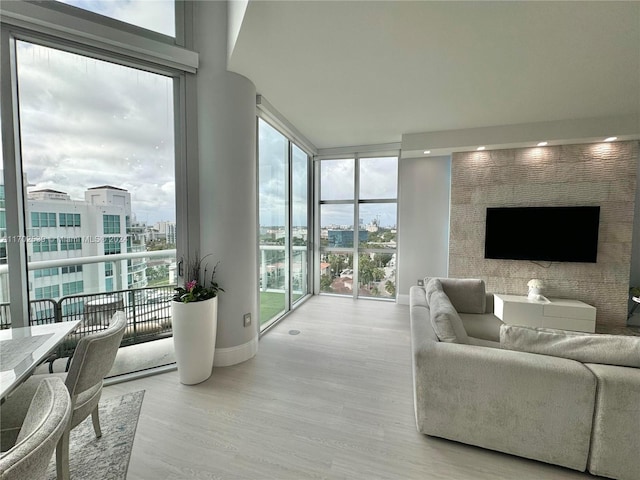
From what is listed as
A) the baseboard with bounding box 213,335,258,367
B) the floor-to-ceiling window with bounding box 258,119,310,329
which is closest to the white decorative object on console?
the floor-to-ceiling window with bounding box 258,119,310,329

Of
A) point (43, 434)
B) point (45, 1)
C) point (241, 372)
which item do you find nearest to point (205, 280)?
point (241, 372)

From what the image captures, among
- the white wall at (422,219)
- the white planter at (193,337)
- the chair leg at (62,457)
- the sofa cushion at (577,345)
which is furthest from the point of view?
the white wall at (422,219)

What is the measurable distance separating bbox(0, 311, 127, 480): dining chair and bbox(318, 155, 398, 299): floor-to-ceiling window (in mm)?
4075

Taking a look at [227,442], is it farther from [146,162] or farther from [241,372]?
[146,162]

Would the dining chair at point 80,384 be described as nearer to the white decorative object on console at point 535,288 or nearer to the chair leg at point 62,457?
the chair leg at point 62,457

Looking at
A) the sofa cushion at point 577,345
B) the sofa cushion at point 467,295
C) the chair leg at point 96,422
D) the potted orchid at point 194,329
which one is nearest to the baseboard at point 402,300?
the sofa cushion at point 467,295

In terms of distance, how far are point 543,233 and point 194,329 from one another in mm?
4786

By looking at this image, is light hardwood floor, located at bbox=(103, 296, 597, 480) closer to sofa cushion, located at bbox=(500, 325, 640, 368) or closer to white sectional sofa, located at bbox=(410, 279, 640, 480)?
white sectional sofa, located at bbox=(410, 279, 640, 480)

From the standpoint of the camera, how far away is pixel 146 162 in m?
2.44

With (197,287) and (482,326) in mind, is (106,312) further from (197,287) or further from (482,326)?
(482,326)

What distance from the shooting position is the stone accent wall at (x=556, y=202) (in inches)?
143

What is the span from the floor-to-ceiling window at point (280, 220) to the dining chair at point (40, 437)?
2429mm

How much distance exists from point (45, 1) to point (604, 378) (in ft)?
14.2

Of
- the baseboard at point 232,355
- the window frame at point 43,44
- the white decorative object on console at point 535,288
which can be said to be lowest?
the baseboard at point 232,355
